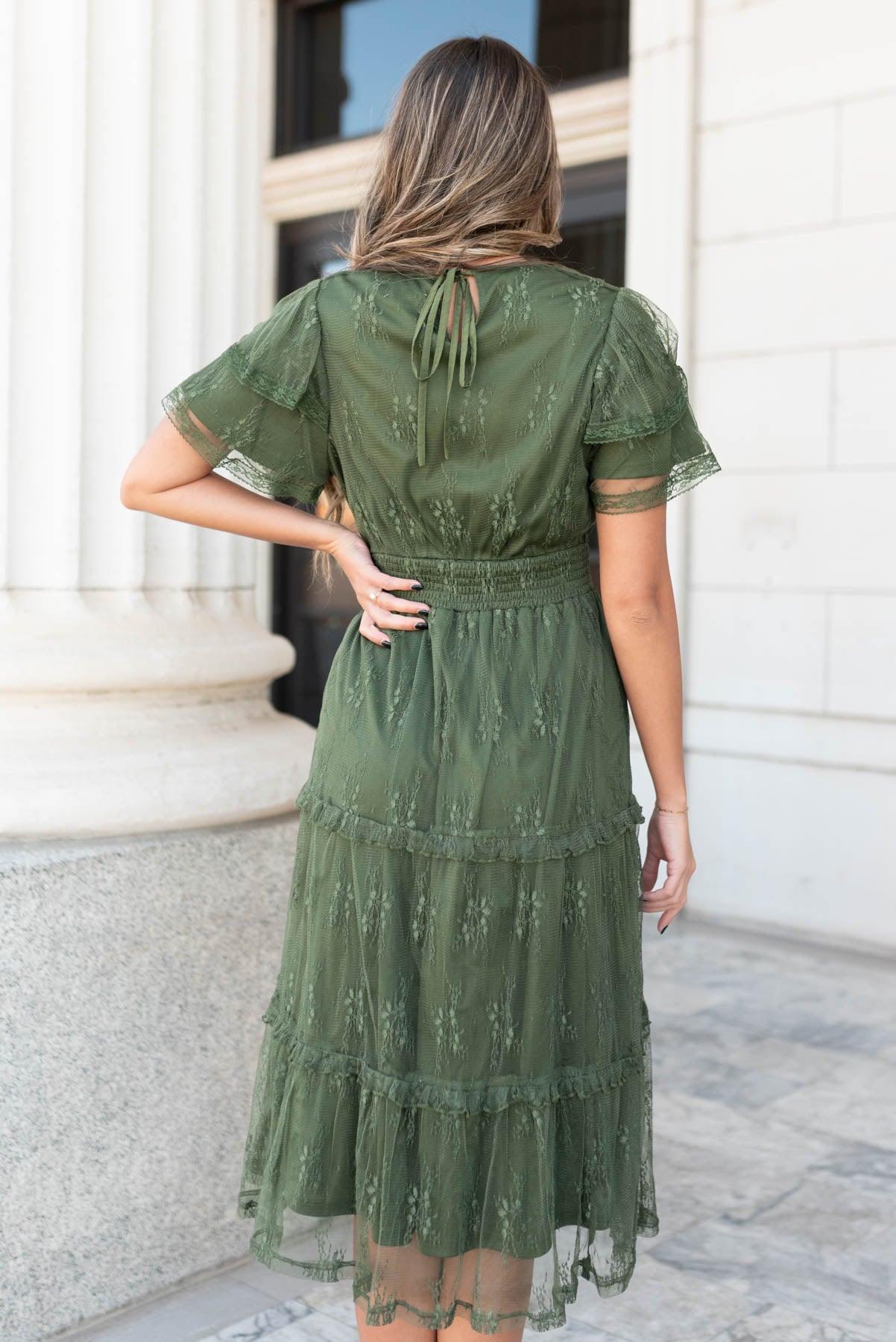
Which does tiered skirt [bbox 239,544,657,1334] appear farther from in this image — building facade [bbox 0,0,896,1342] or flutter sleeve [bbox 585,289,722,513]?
building facade [bbox 0,0,896,1342]

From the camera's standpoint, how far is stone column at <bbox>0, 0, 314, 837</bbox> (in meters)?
2.40

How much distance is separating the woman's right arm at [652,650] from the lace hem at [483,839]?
0.46ft

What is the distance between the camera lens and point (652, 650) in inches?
69.7

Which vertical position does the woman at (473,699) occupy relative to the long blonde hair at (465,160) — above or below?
below

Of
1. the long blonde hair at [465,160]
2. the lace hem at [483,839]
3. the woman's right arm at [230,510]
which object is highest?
the long blonde hair at [465,160]

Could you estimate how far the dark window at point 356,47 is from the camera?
6.20 meters

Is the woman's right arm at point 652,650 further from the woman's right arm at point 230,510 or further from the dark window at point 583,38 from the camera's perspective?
the dark window at point 583,38

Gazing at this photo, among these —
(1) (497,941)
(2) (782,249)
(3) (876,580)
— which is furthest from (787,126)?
(1) (497,941)

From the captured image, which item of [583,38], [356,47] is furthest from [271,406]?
[356,47]

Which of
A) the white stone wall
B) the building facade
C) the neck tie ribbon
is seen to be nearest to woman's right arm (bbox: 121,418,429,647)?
the neck tie ribbon

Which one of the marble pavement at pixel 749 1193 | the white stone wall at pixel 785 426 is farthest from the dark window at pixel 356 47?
the marble pavement at pixel 749 1193

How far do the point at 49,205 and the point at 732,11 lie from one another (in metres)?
3.61

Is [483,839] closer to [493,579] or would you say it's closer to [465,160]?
[493,579]

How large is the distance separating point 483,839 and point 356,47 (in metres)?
6.31
